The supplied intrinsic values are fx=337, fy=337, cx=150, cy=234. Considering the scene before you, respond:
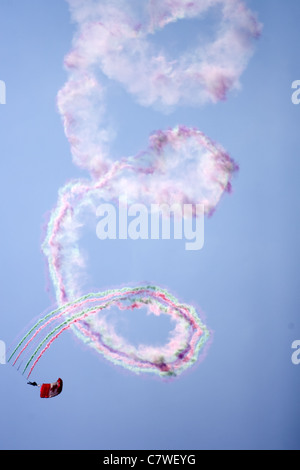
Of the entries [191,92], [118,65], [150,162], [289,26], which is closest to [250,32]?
[289,26]

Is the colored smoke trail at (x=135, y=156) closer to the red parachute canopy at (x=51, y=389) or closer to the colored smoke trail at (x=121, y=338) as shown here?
the colored smoke trail at (x=121, y=338)

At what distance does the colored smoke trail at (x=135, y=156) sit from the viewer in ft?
5.66

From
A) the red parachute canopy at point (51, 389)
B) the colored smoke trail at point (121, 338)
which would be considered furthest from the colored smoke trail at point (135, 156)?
the red parachute canopy at point (51, 389)

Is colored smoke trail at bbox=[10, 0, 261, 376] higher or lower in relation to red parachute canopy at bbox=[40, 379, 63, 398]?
higher

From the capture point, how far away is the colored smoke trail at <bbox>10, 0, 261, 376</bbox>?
1.73 meters

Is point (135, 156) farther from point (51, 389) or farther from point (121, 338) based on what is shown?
point (51, 389)

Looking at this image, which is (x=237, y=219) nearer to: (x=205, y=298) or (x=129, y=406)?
(x=205, y=298)

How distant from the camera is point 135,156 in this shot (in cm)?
178

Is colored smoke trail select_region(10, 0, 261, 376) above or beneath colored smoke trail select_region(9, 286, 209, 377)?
above

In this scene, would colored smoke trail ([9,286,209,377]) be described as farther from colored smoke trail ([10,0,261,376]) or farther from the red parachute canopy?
the red parachute canopy

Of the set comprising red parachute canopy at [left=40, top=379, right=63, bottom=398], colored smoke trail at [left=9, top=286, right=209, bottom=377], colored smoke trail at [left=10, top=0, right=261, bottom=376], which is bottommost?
Answer: red parachute canopy at [left=40, top=379, right=63, bottom=398]

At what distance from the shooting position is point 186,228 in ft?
5.90

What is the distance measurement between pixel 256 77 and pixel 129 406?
1893 mm

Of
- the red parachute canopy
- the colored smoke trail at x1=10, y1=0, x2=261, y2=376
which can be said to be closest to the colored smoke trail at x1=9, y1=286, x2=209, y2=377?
the colored smoke trail at x1=10, y1=0, x2=261, y2=376
